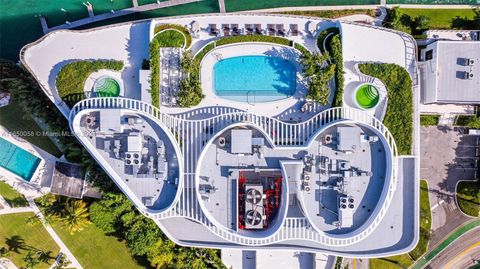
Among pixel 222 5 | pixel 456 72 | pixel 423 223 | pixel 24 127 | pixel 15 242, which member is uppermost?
pixel 222 5

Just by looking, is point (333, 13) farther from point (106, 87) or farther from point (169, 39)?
point (106, 87)

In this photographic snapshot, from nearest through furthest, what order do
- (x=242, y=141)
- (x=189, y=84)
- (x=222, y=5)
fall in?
(x=242, y=141)
(x=189, y=84)
(x=222, y=5)

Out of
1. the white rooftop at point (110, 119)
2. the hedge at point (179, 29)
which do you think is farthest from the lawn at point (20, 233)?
the hedge at point (179, 29)

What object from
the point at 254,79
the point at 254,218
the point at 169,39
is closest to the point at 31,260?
the point at 254,218

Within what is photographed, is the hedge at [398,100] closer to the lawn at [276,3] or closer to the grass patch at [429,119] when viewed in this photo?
the grass patch at [429,119]

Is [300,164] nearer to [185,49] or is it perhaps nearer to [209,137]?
[209,137]

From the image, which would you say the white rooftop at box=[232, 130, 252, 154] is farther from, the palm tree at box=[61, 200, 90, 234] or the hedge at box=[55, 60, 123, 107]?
the palm tree at box=[61, 200, 90, 234]
